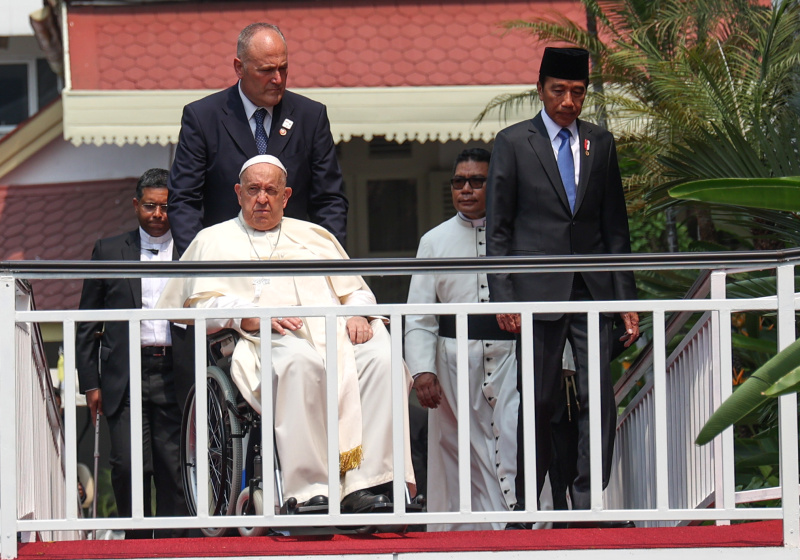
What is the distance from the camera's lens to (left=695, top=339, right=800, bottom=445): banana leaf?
304 centimetres

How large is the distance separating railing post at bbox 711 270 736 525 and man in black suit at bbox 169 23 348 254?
1.81 metres

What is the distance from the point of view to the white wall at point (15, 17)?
41.6ft

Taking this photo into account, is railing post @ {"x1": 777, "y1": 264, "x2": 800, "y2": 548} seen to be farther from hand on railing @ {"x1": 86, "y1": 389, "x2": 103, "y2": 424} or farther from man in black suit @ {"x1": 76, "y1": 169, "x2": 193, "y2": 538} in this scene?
hand on railing @ {"x1": 86, "y1": 389, "x2": 103, "y2": 424}

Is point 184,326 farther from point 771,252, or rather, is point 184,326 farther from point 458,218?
point 771,252

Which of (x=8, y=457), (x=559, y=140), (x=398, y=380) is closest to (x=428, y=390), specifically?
(x=559, y=140)

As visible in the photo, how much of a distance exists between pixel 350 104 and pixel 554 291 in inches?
196

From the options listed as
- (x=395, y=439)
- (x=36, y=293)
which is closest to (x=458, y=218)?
(x=395, y=439)

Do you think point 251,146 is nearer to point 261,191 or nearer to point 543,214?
point 261,191

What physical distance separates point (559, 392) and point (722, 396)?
0.85m

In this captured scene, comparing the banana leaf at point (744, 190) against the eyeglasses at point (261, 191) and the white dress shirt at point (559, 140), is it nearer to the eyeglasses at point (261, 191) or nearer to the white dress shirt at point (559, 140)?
the white dress shirt at point (559, 140)

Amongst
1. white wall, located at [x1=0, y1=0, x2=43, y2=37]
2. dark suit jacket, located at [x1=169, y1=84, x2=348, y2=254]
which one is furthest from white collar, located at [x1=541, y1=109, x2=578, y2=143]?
white wall, located at [x1=0, y1=0, x2=43, y2=37]

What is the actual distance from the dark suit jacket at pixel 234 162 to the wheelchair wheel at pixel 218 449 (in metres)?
0.80

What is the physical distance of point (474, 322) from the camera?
218 inches

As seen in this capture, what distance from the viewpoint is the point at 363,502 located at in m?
4.37
